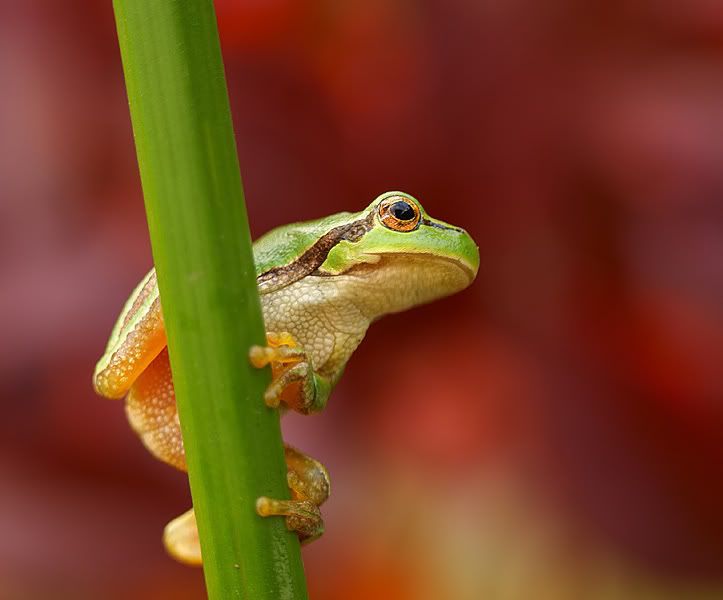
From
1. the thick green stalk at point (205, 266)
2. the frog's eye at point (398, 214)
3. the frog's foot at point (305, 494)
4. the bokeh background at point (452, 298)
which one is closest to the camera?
the thick green stalk at point (205, 266)

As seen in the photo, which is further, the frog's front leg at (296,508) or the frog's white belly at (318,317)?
the frog's white belly at (318,317)

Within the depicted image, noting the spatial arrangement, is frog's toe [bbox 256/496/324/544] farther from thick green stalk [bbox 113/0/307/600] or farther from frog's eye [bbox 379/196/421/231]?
frog's eye [bbox 379/196/421/231]

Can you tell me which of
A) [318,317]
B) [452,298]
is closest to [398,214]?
[318,317]

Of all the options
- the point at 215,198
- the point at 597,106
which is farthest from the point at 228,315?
the point at 597,106

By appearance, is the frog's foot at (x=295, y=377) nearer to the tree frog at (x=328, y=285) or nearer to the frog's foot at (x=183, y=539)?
the tree frog at (x=328, y=285)

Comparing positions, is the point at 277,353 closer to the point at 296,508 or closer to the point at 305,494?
the point at 296,508

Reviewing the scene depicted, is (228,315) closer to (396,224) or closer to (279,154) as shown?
(396,224)

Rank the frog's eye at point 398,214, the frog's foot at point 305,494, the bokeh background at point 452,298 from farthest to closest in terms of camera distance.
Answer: the bokeh background at point 452,298 < the frog's eye at point 398,214 < the frog's foot at point 305,494

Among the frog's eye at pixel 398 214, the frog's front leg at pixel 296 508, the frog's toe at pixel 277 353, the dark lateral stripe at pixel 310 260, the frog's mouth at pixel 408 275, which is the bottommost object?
the frog's front leg at pixel 296 508

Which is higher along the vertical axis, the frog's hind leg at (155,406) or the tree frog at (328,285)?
the tree frog at (328,285)

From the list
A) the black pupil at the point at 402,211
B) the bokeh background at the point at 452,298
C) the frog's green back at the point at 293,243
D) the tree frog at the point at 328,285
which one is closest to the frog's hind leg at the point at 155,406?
the tree frog at the point at 328,285
